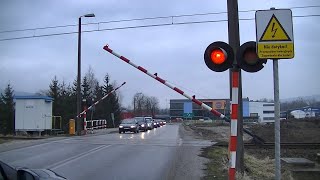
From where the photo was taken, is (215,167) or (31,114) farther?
(31,114)

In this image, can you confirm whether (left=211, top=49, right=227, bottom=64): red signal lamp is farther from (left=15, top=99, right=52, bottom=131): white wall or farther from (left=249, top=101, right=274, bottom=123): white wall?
(left=249, top=101, right=274, bottom=123): white wall

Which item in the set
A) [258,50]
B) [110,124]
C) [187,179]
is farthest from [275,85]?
[110,124]

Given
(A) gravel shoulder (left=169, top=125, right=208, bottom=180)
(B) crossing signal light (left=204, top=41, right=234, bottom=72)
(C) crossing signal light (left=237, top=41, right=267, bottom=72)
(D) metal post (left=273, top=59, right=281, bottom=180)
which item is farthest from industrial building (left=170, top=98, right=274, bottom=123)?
(D) metal post (left=273, top=59, right=281, bottom=180)

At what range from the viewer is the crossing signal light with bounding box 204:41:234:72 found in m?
7.97

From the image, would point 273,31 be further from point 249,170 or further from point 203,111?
point 203,111

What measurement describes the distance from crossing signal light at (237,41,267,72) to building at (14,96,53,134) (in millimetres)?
27450

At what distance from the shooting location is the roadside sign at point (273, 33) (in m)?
6.66

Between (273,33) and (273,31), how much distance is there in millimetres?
31

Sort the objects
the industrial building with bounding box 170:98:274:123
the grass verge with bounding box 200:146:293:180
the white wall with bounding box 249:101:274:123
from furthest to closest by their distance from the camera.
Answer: the white wall with bounding box 249:101:274:123, the industrial building with bounding box 170:98:274:123, the grass verge with bounding box 200:146:293:180

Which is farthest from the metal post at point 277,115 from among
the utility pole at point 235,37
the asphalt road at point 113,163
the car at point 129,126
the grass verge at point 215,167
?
the car at point 129,126

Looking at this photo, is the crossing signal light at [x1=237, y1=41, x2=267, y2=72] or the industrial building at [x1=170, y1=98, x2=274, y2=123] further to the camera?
the industrial building at [x1=170, y1=98, x2=274, y2=123]

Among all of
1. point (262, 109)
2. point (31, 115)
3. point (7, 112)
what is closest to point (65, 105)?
point (7, 112)

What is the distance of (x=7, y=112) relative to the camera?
163 ft

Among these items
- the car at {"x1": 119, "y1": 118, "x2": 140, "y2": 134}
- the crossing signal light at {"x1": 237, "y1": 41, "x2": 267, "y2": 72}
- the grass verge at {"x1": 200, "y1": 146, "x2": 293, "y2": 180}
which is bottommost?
the grass verge at {"x1": 200, "y1": 146, "x2": 293, "y2": 180}
